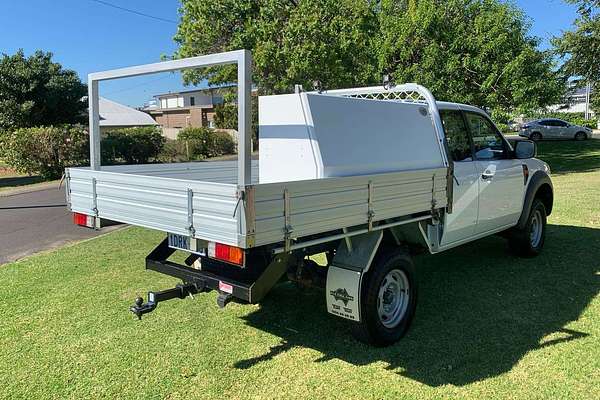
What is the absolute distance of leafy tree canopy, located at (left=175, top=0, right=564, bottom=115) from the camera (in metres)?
16.0

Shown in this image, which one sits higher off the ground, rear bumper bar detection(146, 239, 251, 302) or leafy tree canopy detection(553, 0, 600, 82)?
leafy tree canopy detection(553, 0, 600, 82)

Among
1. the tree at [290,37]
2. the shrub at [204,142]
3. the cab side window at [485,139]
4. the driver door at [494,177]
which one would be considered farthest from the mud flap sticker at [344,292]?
the shrub at [204,142]

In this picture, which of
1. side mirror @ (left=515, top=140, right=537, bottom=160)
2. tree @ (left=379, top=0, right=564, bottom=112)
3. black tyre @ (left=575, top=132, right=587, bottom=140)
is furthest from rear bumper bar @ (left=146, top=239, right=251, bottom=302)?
black tyre @ (left=575, top=132, right=587, bottom=140)

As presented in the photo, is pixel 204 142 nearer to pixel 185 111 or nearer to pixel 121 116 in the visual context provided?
pixel 121 116

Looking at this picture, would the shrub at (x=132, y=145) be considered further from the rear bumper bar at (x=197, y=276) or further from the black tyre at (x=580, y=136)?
the black tyre at (x=580, y=136)

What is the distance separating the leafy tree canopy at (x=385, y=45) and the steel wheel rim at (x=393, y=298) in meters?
12.1

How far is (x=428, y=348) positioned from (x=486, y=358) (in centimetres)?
45

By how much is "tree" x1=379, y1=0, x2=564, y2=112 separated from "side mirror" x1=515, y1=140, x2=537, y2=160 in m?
11.1

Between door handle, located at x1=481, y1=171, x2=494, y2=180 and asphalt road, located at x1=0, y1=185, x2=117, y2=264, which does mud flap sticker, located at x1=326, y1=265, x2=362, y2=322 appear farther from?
asphalt road, located at x1=0, y1=185, x2=117, y2=264

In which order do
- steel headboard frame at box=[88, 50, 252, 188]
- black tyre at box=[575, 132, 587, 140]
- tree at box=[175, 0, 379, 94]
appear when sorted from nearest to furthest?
steel headboard frame at box=[88, 50, 252, 188] → tree at box=[175, 0, 379, 94] → black tyre at box=[575, 132, 587, 140]

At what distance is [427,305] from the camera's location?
5.07m

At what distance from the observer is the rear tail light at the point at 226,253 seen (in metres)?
3.21

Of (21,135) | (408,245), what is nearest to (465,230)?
(408,245)

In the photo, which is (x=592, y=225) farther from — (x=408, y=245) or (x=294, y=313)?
(x=294, y=313)
